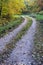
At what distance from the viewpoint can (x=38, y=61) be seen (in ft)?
37.5

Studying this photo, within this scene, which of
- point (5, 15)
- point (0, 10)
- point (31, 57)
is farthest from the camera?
point (5, 15)

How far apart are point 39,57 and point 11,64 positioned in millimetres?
2129

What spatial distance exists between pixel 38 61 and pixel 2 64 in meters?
1.93

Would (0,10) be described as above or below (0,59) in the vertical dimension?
below

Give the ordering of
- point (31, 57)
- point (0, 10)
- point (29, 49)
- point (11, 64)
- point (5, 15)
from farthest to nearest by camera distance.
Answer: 1. point (5, 15)
2. point (0, 10)
3. point (29, 49)
4. point (31, 57)
5. point (11, 64)

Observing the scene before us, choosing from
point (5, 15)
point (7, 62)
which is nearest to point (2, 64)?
point (7, 62)

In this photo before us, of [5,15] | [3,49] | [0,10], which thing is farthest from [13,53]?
[5,15]

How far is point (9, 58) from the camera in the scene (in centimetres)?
1191

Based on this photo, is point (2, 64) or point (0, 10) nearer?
point (2, 64)

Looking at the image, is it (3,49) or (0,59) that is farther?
(3,49)

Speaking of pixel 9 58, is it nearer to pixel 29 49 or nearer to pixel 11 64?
pixel 11 64

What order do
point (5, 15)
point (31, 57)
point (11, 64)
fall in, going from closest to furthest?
1. point (11, 64)
2. point (31, 57)
3. point (5, 15)

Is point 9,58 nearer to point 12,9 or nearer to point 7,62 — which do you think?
point 7,62

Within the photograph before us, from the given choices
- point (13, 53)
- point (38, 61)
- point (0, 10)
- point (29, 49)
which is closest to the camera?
point (38, 61)
